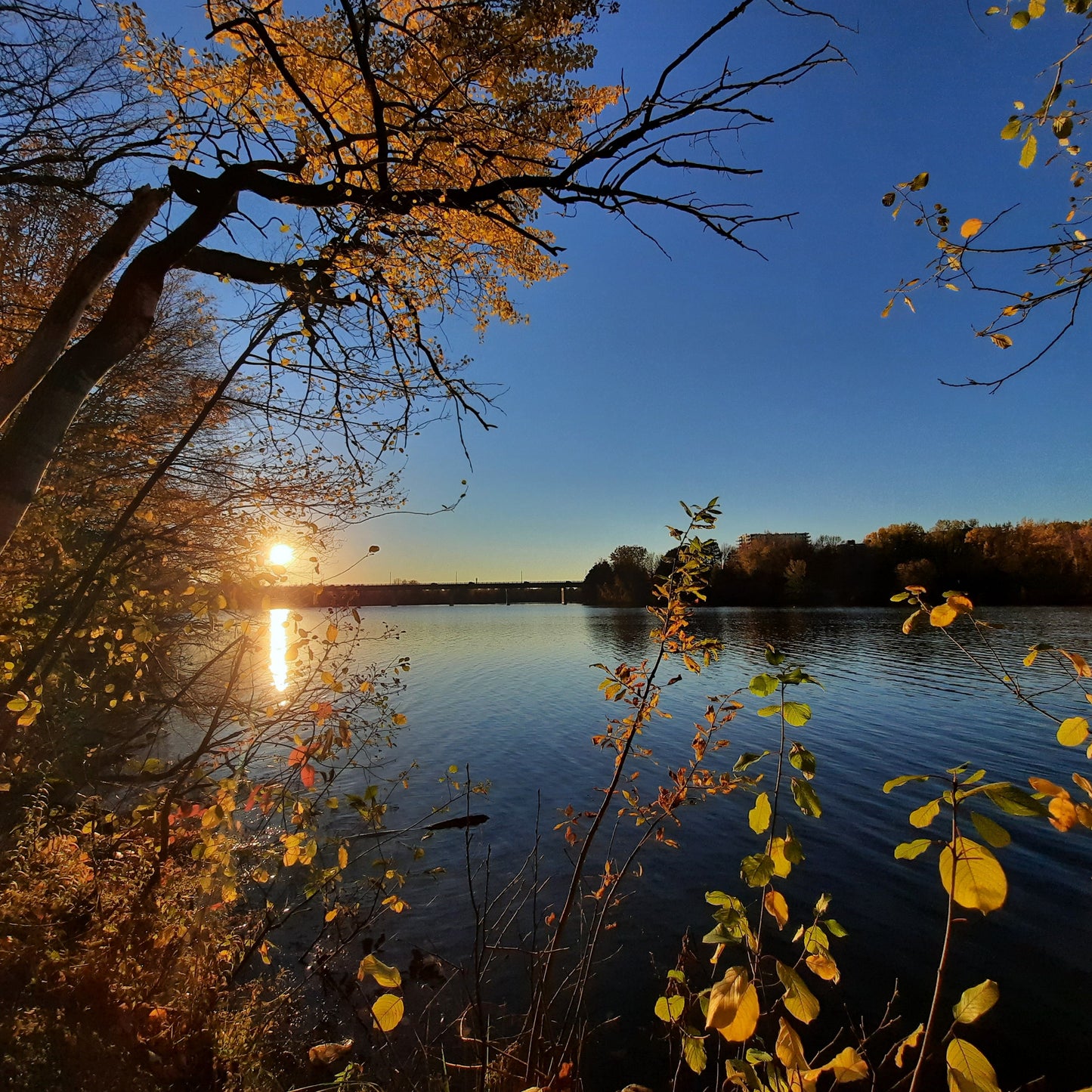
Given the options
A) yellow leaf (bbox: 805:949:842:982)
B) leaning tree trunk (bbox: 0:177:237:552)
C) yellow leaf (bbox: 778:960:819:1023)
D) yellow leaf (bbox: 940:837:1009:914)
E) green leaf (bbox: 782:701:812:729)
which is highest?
leaning tree trunk (bbox: 0:177:237:552)

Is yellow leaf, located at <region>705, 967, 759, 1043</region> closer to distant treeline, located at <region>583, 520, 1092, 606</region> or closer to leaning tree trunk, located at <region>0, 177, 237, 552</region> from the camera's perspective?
leaning tree trunk, located at <region>0, 177, 237, 552</region>

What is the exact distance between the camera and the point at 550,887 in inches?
358

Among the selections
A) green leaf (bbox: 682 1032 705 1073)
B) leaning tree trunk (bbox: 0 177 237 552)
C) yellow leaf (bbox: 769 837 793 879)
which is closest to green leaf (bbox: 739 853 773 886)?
yellow leaf (bbox: 769 837 793 879)

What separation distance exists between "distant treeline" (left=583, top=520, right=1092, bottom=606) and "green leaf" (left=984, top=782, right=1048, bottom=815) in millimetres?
82908

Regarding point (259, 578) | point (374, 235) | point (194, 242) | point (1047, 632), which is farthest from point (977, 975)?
point (1047, 632)

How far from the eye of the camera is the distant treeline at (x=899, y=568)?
77.9 m

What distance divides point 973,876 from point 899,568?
91.2 metres

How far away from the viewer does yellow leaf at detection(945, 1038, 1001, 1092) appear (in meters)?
1.11

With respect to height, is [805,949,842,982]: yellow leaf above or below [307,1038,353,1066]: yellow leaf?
above

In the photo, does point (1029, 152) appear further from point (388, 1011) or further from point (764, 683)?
point (388, 1011)

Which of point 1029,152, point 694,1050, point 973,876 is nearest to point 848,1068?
point 694,1050

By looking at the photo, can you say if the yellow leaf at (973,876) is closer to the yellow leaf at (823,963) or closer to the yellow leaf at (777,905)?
the yellow leaf at (777,905)

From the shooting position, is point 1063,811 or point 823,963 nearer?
point 1063,811

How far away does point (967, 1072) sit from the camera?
1120 millimetres
